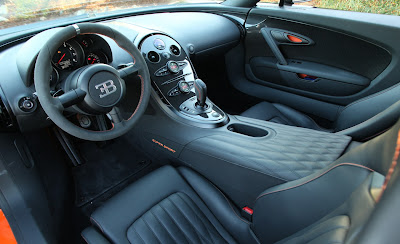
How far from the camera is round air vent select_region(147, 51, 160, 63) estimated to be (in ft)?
5.39

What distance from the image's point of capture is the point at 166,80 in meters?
1.66

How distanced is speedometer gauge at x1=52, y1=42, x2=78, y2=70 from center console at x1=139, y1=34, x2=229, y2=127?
472 millimetres

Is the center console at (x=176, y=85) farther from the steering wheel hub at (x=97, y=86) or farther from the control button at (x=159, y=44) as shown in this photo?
the steering wheel hub at (x=97, y=86)

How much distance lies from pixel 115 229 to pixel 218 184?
486 mm

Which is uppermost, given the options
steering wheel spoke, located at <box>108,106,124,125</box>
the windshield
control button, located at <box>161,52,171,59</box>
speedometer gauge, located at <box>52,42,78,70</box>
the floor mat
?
the windshield

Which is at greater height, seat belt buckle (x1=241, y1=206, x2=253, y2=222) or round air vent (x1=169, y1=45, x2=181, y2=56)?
round air vent (x1=169, y1=45, x2=181, y2=56)

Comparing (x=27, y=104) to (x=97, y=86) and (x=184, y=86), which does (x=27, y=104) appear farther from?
(x=184, y=86)

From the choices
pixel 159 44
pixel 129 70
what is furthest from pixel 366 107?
pixel 129 70

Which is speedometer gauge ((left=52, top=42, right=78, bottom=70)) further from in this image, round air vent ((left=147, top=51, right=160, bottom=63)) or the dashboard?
round air vent ((left=147, top=51, right=160, bottom=63))

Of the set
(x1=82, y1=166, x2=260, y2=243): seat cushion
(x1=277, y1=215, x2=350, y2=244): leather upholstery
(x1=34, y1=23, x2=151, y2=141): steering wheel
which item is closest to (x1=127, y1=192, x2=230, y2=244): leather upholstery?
(x1=82, y1=166, x2=260, y2=243): seat cushion

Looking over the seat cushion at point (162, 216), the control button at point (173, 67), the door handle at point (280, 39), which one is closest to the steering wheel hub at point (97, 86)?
the seat cushion at point (162, 216)

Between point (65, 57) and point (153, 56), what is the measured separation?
561 mm

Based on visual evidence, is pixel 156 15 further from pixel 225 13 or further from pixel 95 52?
pixel 95 52

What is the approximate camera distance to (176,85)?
169 centimetres
